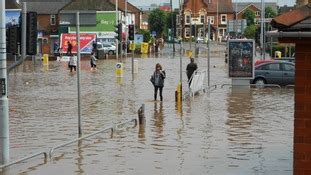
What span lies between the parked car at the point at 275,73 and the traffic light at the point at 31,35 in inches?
925

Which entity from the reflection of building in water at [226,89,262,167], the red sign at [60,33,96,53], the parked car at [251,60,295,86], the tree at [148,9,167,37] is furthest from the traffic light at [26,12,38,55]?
the tree at [148,9,167,37]

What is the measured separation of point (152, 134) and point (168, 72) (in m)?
29.9

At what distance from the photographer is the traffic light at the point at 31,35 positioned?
1423 centimetres

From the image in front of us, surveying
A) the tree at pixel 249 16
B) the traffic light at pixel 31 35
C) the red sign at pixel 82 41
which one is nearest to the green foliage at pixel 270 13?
the tree at pixel 249 16

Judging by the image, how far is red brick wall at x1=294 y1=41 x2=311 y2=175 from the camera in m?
9.20

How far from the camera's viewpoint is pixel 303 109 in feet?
30.3

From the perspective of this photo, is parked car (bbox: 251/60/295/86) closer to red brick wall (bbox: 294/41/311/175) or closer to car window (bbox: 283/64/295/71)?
car window (bbox: 283/64/295/71)

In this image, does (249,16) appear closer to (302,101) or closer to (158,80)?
(158,80)

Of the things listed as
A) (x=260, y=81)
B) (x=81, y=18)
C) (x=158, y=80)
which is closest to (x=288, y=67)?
(x=260, y=81)

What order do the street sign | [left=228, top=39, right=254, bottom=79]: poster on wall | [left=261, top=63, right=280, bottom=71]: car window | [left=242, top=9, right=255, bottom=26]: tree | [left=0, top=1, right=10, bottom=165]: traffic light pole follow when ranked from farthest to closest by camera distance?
1. [left=242, top=9, right=255, bottom=26]: tree
2. [left=261, top=63, right=280, bottom=71]: car window
3. [left=228, top=39, right=254, bottom=79]: poster on wall
4. the street sign
5. [left=0, top=1, right=10, bottom=165]: traffic light pole

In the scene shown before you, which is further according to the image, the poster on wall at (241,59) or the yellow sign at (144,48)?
the yellow sign at (144,48)

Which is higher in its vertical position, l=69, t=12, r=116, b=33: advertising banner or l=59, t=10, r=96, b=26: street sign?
l=69, t=12, r=116, b=33: advertising banner

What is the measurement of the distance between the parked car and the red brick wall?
27268 mm

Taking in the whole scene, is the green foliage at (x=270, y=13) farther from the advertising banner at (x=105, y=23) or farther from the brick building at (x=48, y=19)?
the advertising banner at (x=105, y=23)
